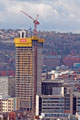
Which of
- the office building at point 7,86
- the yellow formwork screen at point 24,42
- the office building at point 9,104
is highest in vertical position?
the yellow formwork screen at point 24,42

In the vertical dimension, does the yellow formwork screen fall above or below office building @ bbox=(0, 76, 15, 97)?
above

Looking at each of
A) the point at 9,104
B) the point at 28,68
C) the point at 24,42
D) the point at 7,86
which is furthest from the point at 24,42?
the point at 9,104

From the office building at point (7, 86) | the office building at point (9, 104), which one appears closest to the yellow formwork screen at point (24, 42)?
the office building at point (7, 86)

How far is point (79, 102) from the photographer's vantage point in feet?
265

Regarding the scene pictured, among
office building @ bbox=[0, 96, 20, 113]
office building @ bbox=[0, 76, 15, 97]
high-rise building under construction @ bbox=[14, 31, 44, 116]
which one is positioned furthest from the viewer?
office building @ bbox=[0, 76, 15, 97]

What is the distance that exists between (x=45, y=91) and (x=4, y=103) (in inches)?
211

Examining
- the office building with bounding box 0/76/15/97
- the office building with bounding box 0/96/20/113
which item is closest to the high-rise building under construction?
the office building with bounding box 0/76/15/97

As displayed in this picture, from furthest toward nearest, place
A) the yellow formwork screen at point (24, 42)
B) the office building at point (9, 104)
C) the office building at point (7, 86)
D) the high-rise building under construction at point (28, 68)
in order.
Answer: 1. the office building at point (7, 86)
2. the yellow formwork screen at point (24, 42)
3. the high-rise building under construction at point (28, 68)
4. the office building at point (9, 104)

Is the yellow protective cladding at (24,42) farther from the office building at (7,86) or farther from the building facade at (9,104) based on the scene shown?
the building facade at (9,104)

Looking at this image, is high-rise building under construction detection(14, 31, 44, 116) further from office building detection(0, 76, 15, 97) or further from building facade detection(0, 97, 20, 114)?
building facade detection(0, 97, 20, 114)

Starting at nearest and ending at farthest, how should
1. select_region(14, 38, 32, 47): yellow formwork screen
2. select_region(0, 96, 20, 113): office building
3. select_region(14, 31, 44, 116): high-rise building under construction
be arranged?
select_region(0, 96, 20, 113): office building → select_region(14, 31, 44, 116): high-rise building under construction → select_region(14, 38, 32, 47): yellow formwork screen

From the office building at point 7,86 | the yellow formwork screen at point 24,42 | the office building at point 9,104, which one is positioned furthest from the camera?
the office building at point 7,86

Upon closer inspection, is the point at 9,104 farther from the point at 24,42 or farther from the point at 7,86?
the point at 7,86

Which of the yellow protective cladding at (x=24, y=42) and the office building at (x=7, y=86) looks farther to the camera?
the office building at (x=7, y=86)
